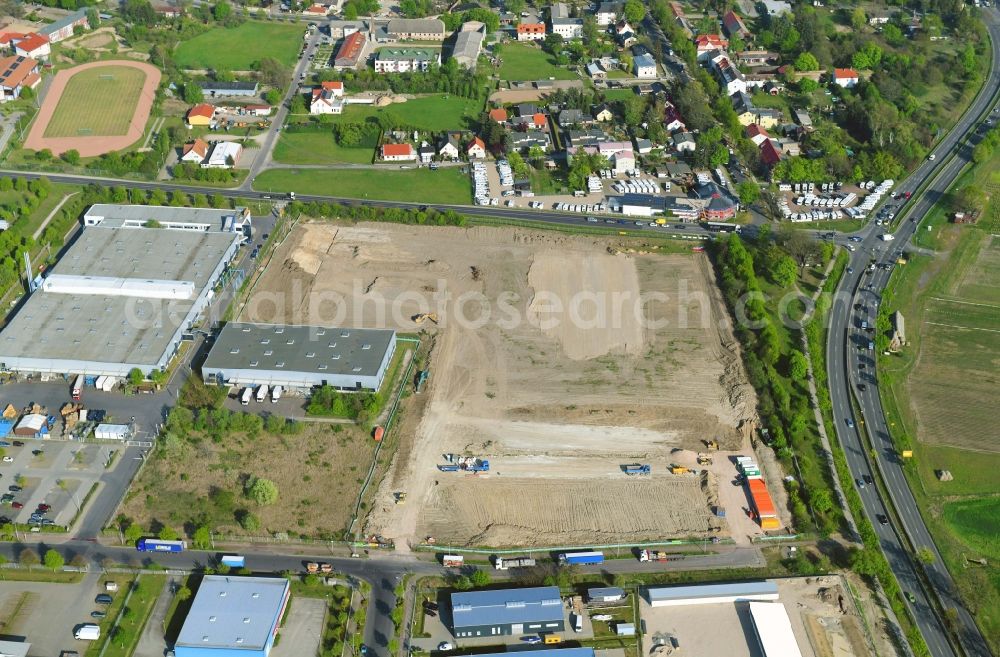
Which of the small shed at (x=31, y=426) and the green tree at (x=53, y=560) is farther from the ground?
the green tree at (x=53, y=560)

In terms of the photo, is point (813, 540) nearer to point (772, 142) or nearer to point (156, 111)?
point (772, 142)

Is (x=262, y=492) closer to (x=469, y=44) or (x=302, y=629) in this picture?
(x=302, y=629)

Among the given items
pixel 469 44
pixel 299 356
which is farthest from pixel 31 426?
pixel 469 44

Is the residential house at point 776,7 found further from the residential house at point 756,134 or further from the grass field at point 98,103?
the grass field at point 98,103

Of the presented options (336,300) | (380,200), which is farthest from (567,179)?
(336,300)

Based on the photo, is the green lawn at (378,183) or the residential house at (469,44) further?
the residential house at (469,44)

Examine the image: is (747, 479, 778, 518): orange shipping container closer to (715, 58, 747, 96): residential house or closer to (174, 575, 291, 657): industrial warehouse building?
(174, 575, 291, 657): industrial warehouse building

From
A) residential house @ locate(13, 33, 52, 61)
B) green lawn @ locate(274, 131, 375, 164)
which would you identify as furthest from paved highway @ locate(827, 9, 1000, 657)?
residential house @ locate(13, 33, 52, 61)

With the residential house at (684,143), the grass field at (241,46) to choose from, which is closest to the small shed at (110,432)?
the residential house at (684,143)
